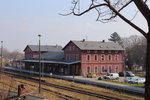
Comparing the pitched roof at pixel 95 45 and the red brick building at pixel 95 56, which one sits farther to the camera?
the pitched roof at pixel 95 45

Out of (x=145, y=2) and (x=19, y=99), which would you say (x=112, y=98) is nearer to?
(x=19, y=99)

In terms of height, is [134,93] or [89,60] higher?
[89,60]

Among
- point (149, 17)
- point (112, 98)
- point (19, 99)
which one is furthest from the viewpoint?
→ point (112, 98)

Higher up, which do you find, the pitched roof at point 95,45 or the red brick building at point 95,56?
the pitched roof at point 95,45

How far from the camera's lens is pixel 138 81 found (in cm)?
4178

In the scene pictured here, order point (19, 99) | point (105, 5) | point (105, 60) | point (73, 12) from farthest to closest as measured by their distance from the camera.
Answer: point (105, 60) → point (19, 99) → point (73, 12) → point (105, 5)

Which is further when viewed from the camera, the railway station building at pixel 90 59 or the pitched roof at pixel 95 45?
the pitched roof at pixel 95 45

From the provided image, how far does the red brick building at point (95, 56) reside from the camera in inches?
2173

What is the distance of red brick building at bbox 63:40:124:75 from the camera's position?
55.2 meters

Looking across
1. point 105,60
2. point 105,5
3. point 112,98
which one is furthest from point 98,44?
point 105,5

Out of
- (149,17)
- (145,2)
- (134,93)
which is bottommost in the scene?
(134,93)

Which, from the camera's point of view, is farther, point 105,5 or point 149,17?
point 105,5

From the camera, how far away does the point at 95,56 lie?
56562 millimetres

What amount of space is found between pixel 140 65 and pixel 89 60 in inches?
1115
